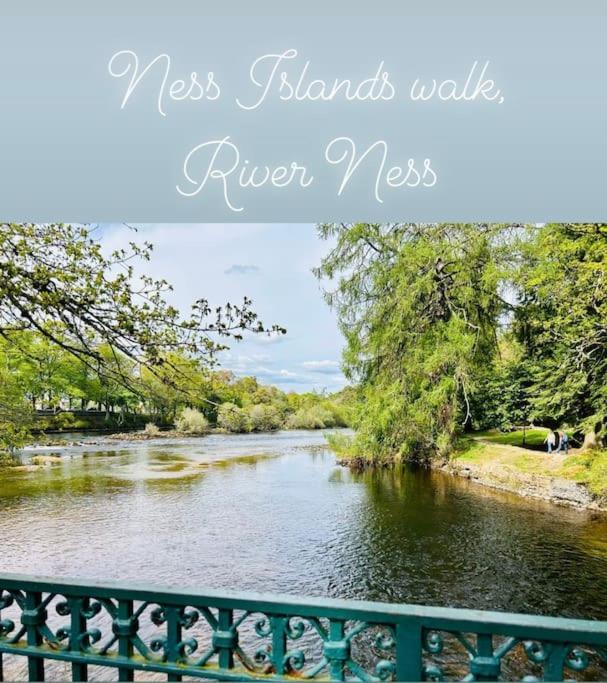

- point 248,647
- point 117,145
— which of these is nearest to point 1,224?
point 117,145

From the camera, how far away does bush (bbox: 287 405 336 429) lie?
37062 mm

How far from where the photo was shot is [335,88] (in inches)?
102

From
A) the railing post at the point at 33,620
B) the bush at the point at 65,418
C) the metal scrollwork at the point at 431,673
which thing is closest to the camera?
the metal scrollwork at the point at 431,673

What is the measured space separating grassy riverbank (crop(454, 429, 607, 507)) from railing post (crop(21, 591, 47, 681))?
460 inches

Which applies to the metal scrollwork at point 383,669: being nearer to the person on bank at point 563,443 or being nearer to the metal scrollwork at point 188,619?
the metal scrollwork at point 188,619

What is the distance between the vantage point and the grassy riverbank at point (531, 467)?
1112cm

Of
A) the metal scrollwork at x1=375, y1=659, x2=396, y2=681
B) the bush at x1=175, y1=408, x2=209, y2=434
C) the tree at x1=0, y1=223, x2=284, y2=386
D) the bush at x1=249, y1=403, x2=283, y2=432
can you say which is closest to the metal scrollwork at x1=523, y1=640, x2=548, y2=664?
the metal scrollwork at x1=375, y1=659, x2=396, y2=681

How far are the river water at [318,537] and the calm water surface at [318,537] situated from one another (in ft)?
0.10

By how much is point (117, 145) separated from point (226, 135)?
0.58 meters

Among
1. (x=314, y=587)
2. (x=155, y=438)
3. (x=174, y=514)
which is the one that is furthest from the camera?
(x=155, y=438)

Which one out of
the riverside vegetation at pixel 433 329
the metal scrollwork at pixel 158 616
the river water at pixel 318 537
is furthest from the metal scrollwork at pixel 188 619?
the riverside vegetation at pixel 433 329

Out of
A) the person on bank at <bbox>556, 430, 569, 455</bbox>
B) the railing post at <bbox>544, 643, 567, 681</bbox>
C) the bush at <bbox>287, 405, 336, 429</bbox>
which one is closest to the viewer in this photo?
the railing post at <bbox>544, 643, 567, 681</bbox>

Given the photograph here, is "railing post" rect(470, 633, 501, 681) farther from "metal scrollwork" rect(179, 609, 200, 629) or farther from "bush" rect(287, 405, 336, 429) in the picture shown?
"bush" rect(287, 405, 336, 429)

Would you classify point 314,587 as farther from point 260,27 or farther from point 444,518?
point 260,27
